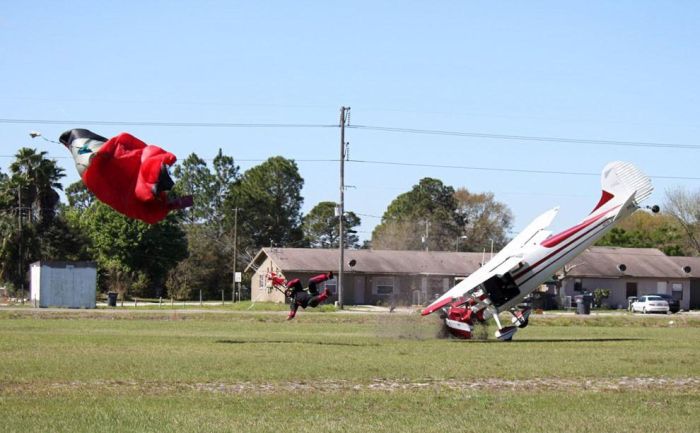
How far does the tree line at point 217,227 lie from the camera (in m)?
86.4

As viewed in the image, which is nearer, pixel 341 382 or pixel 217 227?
pixel 341 382

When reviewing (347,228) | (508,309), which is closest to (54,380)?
(508,309)

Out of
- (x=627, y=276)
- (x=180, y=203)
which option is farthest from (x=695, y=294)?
(x=180, y=203)

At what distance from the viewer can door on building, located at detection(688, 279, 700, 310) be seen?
97250 millimetres

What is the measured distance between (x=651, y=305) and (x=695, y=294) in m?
20.5

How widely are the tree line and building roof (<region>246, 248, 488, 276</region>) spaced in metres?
6.95

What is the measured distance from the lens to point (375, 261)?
90500mm

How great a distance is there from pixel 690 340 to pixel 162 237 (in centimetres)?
6842

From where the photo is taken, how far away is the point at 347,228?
13938cm

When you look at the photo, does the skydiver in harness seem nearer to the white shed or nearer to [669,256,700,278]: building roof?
the white shed

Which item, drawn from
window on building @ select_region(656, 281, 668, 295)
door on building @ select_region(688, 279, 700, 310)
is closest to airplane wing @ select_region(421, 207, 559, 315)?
window on building @ select_region(656, 281, 668, 295)

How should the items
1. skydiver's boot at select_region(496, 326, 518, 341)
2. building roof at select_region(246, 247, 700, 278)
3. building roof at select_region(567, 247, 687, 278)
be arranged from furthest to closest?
1. building roof at select_region(567, 247, 687, 278)
2. building roof at select_region(246, 247, 700, 278)
3. skydiver's boot at select_region(496, 326, 518, 341)

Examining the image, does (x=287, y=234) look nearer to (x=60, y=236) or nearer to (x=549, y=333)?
(x=60, y=236)

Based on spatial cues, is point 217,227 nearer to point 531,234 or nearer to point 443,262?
point 443,262
